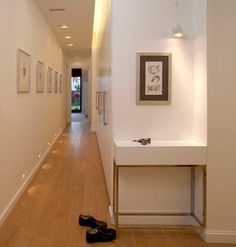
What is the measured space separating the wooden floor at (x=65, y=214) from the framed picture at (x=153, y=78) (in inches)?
54.9

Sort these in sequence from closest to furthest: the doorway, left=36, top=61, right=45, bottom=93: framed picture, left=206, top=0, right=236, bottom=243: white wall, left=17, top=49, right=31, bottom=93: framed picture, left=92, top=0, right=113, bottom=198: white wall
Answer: left=206, top=0, right=236, bottom=243: white wall < left=92, top=0, right=113, bottom=198: white wall < left=17, top=49, right=31, bottom=93: framed picture < left=36, top=61, right=45, bottom=93: framed picture < the doorway

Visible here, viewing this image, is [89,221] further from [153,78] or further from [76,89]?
[76,89]

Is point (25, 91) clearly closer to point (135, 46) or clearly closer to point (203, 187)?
point (135, 46)

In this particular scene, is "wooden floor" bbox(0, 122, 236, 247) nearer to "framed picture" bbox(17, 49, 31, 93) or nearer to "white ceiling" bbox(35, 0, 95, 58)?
"framed picture" bbox(17, 49, 31, 93)

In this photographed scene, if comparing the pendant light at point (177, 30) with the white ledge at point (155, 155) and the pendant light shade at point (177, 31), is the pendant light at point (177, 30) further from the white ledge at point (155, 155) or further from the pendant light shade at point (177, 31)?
the white ledge at point (155, 155)

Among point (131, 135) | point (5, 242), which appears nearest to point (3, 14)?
point (131, 135)

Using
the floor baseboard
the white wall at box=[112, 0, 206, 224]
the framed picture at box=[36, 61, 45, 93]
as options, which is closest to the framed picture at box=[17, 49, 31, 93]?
the framed picture at box=[36, 61, 45, 93]

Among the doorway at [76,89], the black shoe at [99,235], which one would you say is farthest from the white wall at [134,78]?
the doorway at [76,89]

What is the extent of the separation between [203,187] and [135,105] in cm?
111

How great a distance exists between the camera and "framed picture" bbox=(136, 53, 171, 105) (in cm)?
370

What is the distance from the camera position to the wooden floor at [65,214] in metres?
3.28

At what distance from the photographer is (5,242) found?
3.25 metres

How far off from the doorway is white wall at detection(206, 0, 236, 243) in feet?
62.0

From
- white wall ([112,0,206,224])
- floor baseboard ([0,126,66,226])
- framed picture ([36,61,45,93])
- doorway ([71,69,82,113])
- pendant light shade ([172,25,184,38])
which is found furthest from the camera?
doorway ([71,69,82,113])
